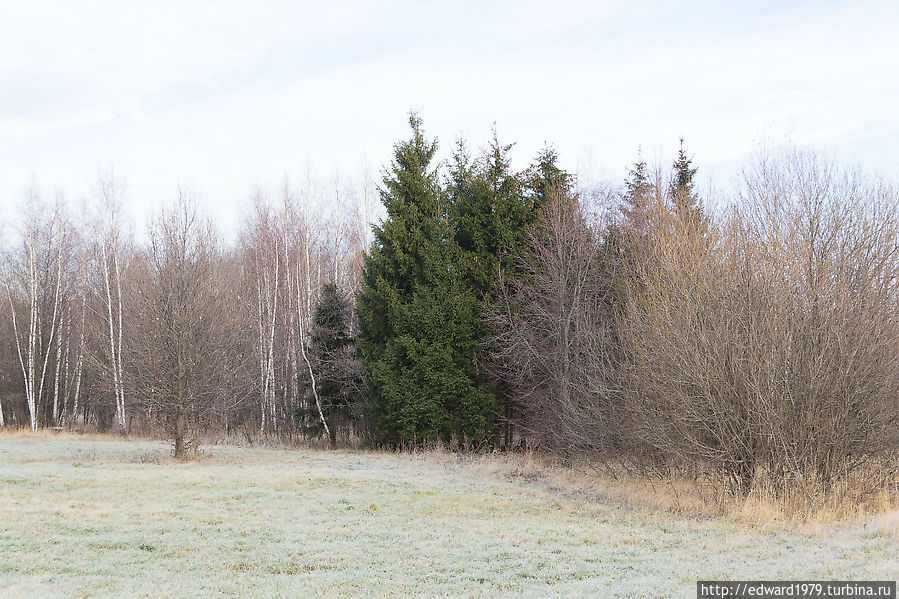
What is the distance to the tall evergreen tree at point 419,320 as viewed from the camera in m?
22.9

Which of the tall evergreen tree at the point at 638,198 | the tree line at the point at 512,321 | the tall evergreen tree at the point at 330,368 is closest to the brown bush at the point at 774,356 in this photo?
the tree line at the point at 512,321

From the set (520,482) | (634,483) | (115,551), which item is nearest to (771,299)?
(634,483)

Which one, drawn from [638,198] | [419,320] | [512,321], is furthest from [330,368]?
[638,198]

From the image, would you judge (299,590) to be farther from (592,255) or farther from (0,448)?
(0,448)

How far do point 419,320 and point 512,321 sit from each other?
3001 millimetres

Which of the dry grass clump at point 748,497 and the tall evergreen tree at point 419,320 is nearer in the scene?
the dry grass clump at point 748,497

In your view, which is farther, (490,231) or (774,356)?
(490,231)

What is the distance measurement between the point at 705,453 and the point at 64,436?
2582 centimetres

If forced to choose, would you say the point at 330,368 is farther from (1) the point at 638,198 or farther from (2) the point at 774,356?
(2) the point at 774,356

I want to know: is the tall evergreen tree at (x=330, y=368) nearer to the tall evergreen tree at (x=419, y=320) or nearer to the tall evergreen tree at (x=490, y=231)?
the tall evergreen tree at (x=419, y=320)

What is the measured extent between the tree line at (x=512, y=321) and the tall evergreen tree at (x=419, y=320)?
0.25ft

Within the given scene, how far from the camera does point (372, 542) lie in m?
9.37

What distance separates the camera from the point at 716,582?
22.4 feet

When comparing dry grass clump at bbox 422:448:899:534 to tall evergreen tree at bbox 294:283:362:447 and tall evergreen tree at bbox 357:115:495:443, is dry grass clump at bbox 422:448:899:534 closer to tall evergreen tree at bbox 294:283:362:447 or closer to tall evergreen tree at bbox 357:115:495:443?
tall evergreen tree at bbox 357:115:495:443
